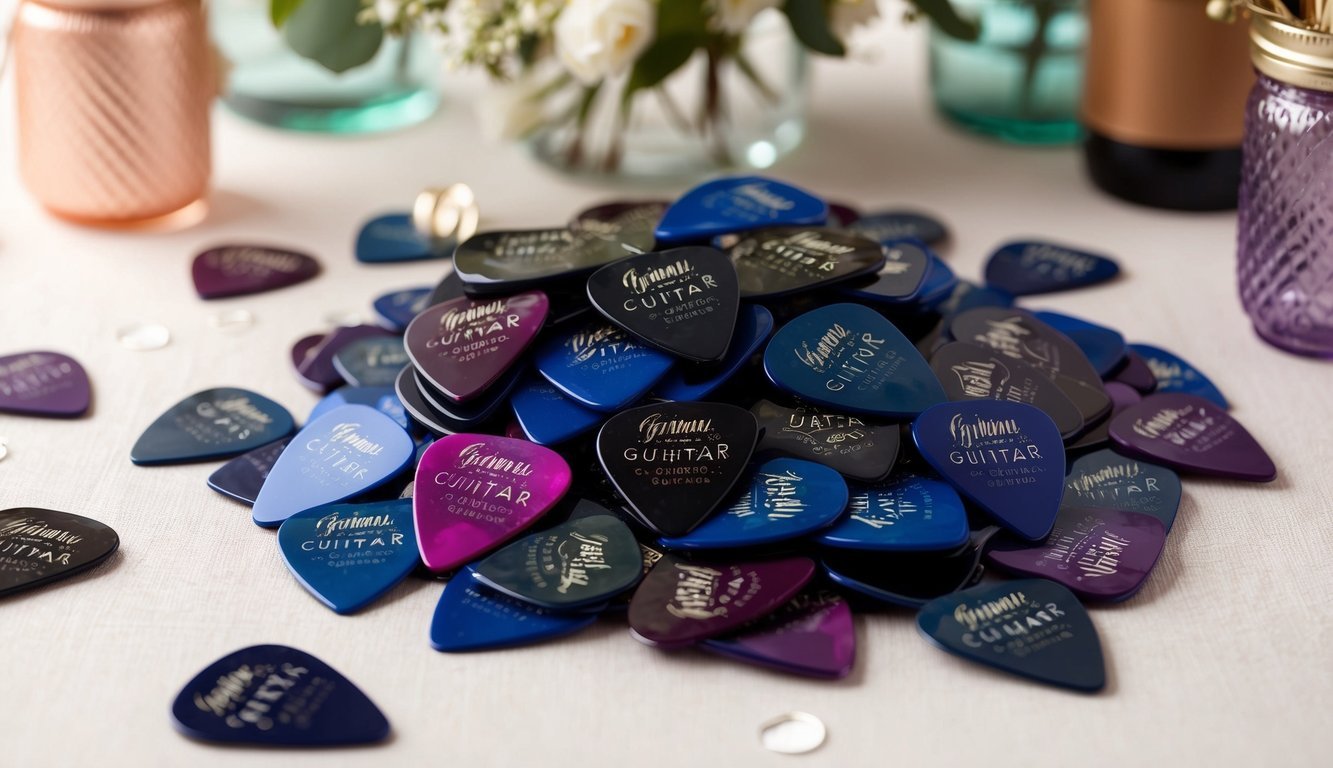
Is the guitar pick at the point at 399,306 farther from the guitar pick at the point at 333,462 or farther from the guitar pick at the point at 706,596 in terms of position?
the guitar pick at the point at 706,596

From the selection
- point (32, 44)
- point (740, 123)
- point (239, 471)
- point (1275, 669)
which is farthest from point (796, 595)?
point (32, 44)

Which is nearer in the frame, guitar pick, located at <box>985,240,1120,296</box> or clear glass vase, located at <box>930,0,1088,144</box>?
guitar pick, located at <box>985,240,1120,296</box>

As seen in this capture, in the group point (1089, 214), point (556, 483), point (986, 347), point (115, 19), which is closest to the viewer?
point (556, 483)

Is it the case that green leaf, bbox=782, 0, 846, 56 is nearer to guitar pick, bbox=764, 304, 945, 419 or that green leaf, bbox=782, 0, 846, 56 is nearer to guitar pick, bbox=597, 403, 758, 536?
guitar pick, bbox=764, 304, 945, 419

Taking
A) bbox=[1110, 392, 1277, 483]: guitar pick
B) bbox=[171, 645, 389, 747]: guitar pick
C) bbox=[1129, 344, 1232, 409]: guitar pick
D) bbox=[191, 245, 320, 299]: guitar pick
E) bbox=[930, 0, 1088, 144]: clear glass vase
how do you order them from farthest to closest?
bbox=[930, 0, 1088, 144]: clear glass vase → bbox=[191, 245, 320, 299]: guitar pick → bbox=[1129, 344, 1232, 409]: guitar pick → bbox=[1110, 392, 1277, 483]: guitar pick → bbox=[171, 645, 389, 747]: guitar pick

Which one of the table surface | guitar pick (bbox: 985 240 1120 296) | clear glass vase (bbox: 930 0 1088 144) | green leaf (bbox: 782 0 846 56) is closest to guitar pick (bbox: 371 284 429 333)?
the table surface

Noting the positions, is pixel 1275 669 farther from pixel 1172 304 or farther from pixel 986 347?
pixel 1172 304
